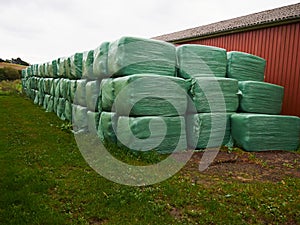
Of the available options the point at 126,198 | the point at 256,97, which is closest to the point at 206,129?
the point at 256,97

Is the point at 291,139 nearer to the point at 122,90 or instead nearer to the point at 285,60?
the point at 285,60

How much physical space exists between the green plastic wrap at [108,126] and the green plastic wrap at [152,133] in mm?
227

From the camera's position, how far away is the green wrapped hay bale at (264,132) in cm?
502

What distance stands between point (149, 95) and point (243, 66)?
2.63 metres

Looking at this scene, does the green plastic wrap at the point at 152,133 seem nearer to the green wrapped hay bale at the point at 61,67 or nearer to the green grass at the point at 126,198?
the green grass at the point at 126,198

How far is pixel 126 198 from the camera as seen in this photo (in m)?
2.86

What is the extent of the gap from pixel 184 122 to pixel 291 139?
2304 mm

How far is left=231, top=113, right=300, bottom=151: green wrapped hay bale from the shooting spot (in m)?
5.02

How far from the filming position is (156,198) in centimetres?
291

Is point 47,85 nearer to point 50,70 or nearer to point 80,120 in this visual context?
point 50,70

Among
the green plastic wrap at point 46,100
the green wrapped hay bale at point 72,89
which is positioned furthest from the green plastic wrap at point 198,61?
the green plastic wrap at point 46,100

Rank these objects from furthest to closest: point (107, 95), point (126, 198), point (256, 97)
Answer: point (256, 97) < point (107, 95) < point (126, 198)

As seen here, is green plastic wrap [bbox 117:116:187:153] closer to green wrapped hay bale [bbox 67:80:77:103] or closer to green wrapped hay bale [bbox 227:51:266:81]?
green wrapped hay bale [bbox 227:51:266:81]

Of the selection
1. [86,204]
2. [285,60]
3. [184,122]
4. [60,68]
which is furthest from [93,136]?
[285,60]
